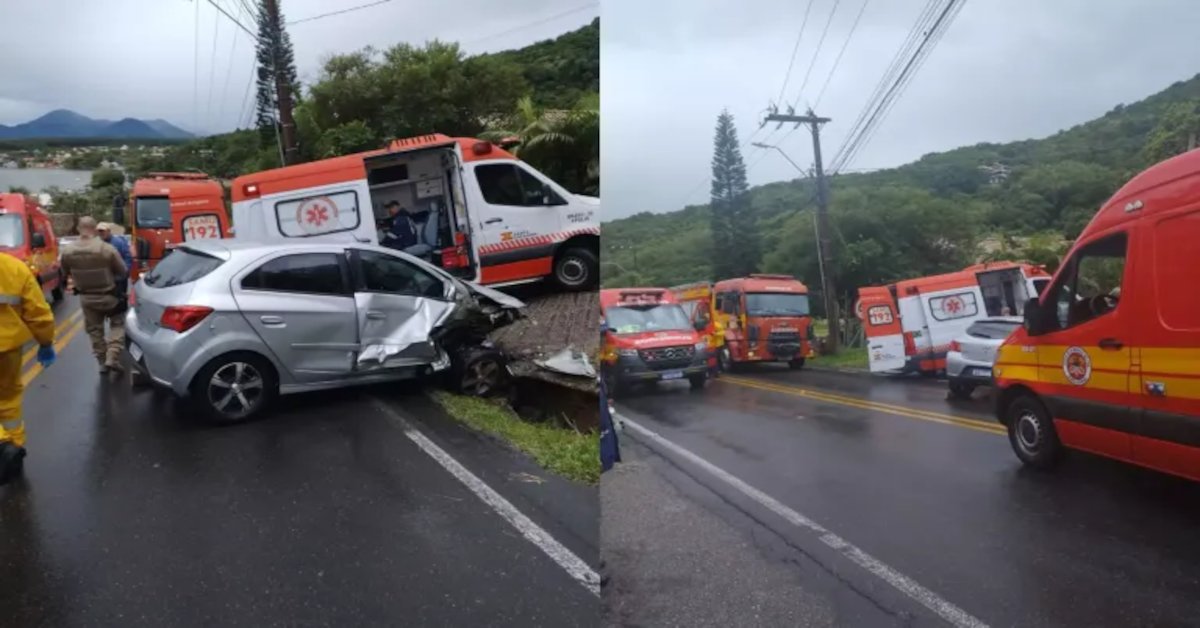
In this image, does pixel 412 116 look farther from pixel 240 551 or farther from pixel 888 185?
pixel 888 185

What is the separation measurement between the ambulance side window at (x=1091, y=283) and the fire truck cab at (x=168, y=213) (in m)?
2.92

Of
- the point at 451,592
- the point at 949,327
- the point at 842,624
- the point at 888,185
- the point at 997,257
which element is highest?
the point at 888,185

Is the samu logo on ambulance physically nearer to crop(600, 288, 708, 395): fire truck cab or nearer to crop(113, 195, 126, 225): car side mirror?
crop(600, 288, 708, 395): fire truck cab

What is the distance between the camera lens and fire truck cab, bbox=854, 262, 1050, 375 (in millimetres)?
1541

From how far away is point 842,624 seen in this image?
136cm

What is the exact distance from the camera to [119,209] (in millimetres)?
3730

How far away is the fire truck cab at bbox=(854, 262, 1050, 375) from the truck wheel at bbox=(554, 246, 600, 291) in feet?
12.6

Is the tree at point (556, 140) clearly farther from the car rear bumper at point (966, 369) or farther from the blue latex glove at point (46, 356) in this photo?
the blue latex glove at point (46, 356)

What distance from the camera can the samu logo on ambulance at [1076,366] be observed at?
4.74ft

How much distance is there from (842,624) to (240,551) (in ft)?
6.07

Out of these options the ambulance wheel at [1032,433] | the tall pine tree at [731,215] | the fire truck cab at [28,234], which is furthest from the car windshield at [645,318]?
the fire truck cab at [28,234]

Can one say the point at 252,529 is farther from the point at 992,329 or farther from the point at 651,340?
the point at 992,329

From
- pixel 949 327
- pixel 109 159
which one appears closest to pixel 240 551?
pixel 109 159

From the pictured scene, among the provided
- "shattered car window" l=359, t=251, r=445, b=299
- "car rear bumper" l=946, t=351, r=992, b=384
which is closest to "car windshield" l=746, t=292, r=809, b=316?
"car rear bumper" l=946, t=351, r=992, b=384
